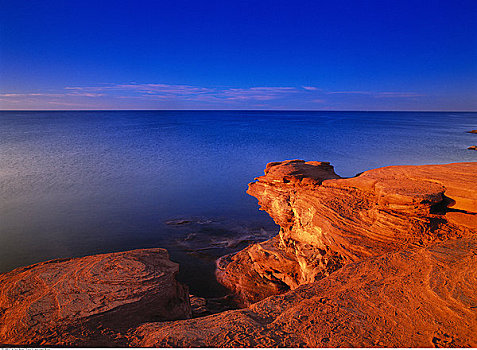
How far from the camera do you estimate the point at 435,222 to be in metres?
6.50

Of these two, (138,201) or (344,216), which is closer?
(344,216)

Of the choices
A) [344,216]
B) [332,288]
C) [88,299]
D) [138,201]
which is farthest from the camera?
[138,201]

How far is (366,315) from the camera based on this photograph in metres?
4.04

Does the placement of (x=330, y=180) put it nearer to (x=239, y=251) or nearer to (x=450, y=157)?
(x=239, y=251)

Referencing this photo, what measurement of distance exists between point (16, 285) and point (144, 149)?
4088 cm

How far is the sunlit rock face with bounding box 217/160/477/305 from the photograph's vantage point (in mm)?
6422

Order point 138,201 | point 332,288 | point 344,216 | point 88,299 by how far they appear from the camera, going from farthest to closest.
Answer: point 138,201, point 344,216, point 88,299, point 332,288

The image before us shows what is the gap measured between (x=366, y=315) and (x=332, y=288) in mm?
1012

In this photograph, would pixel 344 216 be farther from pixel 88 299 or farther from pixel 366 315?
pixel 88 299

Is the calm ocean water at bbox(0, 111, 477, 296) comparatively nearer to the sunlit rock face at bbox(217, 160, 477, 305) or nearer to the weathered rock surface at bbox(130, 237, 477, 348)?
the sunlit rock face at bbox(217, 160, 477, 305)

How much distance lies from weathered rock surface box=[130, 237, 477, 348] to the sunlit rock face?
1.20 m

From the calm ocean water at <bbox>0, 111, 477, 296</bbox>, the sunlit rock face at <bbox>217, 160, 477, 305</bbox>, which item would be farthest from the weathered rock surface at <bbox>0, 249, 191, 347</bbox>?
the calm ocean water at <bbox>0, 111, 477, 296</bbox>

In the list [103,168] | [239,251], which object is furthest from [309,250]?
[103,168]

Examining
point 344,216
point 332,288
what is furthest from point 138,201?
point 332,288
